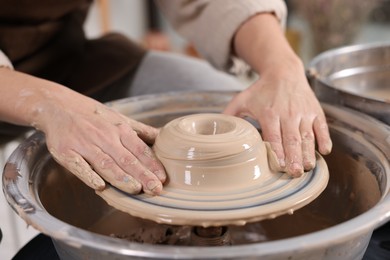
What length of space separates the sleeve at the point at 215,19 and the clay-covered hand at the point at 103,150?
518 millimetres

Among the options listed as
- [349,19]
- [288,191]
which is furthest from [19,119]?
[349,19]

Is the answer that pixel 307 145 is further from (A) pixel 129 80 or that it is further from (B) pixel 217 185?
(A) pixel 129 80

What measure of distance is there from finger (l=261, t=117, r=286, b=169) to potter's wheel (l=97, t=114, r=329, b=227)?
0.03m

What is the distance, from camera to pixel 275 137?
3.05 ft

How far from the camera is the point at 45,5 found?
1.37 metres

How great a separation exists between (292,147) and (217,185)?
0.17m

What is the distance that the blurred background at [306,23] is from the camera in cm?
297

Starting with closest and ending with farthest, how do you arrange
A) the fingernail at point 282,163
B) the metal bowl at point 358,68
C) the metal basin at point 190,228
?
the metal basin at point 190,228, the fingernail at point 282,163, the metal bowl at point 358,68

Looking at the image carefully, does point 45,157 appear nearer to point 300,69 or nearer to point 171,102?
point 171,102

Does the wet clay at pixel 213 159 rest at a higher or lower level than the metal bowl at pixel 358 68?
higher

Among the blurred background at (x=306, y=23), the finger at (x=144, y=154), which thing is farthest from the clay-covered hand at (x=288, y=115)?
the blurred background at (x=306, y=23)

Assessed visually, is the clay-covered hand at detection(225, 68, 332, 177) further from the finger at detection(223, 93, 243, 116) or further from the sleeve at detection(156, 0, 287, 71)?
the sleeve at detection(156, 0, 287, 71)

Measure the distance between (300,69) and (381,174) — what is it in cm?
30

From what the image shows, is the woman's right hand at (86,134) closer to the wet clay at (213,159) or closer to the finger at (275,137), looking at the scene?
the wet clay at (213,159)
